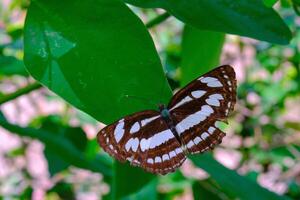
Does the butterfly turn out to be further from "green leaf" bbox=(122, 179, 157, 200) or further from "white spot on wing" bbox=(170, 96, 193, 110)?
"green leaf" bbox=(122, 179, 157, 200)

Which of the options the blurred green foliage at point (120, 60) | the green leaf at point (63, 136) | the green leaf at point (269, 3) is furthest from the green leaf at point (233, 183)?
the green leaf at point (63, 136)

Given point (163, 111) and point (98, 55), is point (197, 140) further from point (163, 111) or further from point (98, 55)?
point (98, 55)

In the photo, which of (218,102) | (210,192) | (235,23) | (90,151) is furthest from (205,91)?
(90,151)

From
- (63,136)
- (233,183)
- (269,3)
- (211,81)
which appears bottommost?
(63,136)

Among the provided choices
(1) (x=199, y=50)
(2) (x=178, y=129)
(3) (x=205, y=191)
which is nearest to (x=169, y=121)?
(2) (x=178, y=129)

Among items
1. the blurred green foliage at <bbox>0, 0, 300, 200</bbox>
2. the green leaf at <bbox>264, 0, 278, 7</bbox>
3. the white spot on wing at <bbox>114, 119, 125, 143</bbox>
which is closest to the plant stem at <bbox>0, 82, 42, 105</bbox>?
the blurred green foliage at <bbox>0, 0, 300, 200</bbox>

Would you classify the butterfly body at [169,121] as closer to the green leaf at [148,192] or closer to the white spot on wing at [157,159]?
the white spot on wing at [157,159]
